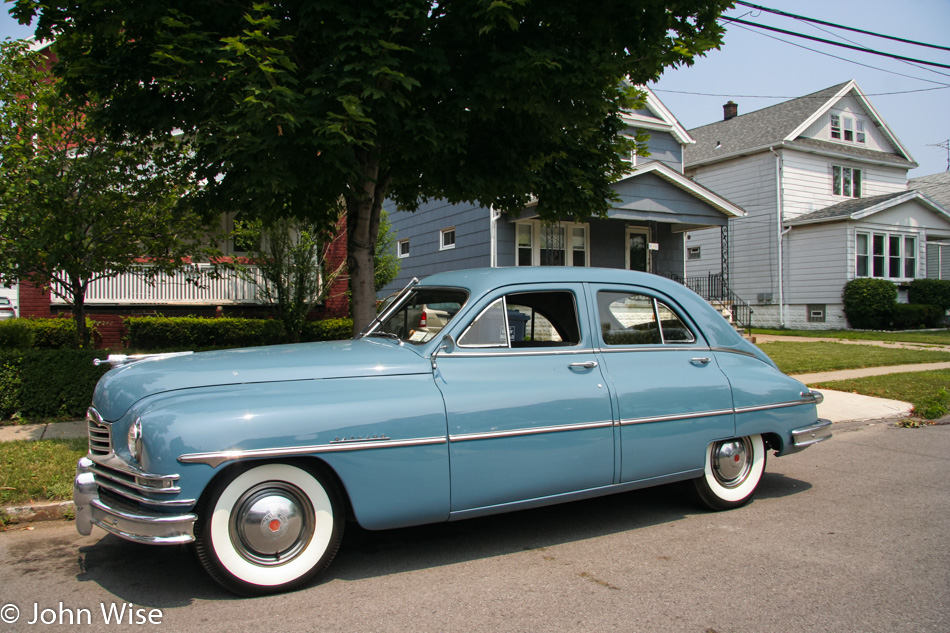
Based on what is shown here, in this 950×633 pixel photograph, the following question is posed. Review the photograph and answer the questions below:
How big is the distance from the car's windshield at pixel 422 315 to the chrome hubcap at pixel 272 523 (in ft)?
4.17

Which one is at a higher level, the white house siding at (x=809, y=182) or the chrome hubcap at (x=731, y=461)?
the white house siding at (x=809, y=182)

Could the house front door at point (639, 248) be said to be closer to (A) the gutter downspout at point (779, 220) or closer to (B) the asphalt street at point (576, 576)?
(A) the gutter downspout at point (779, 220)

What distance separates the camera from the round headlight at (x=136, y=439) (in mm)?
3361

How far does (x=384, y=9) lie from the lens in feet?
19.2

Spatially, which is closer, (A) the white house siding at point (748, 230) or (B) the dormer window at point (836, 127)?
(A) the white house siding at point (748, 230)

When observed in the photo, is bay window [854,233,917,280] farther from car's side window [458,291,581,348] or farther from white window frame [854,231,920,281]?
car's side window [458,291,581,348]

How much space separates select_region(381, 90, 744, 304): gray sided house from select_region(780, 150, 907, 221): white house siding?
5515mm

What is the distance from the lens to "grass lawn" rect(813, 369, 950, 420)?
29.6 feet

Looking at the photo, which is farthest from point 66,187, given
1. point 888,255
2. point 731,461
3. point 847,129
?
point 847,129

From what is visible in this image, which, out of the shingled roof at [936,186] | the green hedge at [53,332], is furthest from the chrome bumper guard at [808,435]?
the shingled roof at [936,186]

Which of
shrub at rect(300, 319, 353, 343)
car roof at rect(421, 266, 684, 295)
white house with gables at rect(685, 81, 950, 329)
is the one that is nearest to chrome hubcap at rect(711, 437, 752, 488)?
car roof at rect(421, 266, 684, 295)

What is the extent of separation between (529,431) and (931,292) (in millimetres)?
25774

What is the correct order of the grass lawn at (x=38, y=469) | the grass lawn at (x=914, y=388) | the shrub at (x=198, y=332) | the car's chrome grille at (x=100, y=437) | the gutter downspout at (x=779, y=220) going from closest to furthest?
the car's chrome grille at (x=100, y=437), the grass lawn at (x=38, y=469), the grass lawn at (x=914, y=388), the shrub at (x=198, y=332), the gutter downspout at (x=779, y=220)

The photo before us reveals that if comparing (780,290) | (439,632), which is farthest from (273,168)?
(780,290)
